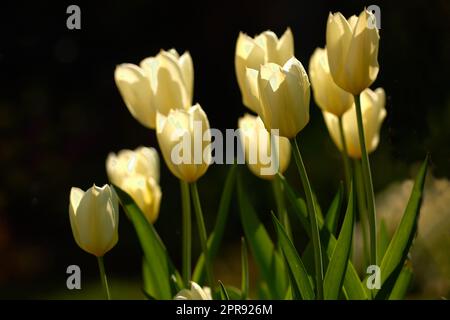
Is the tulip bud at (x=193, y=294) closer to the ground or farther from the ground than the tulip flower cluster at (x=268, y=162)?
closer to the ground

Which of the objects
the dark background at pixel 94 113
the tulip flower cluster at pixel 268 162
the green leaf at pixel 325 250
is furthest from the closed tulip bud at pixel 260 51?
the dark background at pixel 94 113

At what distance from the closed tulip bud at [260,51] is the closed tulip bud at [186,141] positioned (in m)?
0.07

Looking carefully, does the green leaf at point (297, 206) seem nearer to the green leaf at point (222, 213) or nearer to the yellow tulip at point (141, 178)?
the green leaf at point (222, 213)

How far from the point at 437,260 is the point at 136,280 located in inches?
47.8

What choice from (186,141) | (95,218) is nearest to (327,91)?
(186,141)

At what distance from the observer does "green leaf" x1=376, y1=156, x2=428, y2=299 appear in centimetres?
80

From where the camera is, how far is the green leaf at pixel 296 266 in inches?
30.0

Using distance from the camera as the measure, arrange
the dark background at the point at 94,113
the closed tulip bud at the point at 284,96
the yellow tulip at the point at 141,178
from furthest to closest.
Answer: the dark background at the point at 94,113 < the yellow tulip at the point at 141,178 < the closed tulip bud at the point at 284,96

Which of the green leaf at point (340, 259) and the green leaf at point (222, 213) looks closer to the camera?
the green leaf at point (340, 259)

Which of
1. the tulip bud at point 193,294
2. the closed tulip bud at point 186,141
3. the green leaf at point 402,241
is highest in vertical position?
the closed tulip bud at point 186,141

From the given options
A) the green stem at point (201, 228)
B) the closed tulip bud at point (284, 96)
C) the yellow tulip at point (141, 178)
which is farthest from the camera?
the yellow tulip at point (141, 178)

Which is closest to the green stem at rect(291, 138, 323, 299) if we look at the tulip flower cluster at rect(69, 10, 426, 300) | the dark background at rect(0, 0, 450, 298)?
the tulip flower cluster at rect(69, 10, 426, 300)

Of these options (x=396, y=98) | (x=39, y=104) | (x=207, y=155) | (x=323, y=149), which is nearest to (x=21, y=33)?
(x=39, y=104)

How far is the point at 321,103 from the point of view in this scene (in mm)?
924
